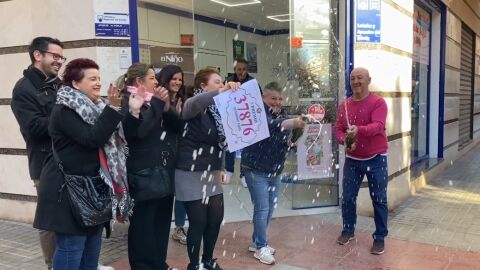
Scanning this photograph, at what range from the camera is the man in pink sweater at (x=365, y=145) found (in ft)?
15.2

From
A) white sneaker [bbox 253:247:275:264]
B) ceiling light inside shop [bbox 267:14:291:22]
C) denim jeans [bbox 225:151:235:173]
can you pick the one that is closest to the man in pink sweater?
white sneaker [bbox 253:247:275:264]

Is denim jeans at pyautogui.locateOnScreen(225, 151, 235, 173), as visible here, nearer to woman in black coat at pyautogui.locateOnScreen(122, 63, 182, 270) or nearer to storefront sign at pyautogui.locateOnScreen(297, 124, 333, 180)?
storefront sign at pyautogui.locateOnScreen(297, 124, 333, 180)

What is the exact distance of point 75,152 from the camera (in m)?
2.96

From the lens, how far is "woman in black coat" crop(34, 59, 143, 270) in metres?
2.88

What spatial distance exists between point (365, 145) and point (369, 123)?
9.3 inches

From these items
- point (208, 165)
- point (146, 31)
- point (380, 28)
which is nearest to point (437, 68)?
point (380, 28)

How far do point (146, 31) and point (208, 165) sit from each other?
8.05ft

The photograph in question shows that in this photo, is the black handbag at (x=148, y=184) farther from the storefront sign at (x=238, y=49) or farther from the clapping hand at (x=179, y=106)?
the storefront sign at (x=238, y=49)

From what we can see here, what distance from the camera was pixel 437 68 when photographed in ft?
31.3

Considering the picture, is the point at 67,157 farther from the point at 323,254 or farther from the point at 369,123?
the point at 369,123

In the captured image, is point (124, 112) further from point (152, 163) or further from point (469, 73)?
point (469, 73)

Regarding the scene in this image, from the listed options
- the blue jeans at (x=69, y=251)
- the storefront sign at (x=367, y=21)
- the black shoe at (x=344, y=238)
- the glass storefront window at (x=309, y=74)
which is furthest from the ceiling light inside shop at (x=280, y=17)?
the blue jeans at (x=69, y=251)

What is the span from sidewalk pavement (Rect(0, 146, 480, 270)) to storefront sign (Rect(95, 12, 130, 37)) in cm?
228

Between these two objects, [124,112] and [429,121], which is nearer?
[124,112]
